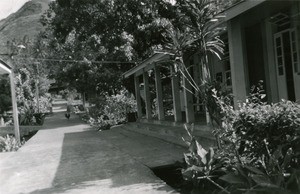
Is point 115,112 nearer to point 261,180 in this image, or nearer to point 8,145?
point 8,145

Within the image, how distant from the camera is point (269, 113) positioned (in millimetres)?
5227

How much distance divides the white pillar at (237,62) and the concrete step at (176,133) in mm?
1286

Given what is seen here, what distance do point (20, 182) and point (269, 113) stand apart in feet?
18.0

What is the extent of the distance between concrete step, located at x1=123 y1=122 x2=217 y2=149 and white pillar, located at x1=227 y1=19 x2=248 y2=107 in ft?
4.22

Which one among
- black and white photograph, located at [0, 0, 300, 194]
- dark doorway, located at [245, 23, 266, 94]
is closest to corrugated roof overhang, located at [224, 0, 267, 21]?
black and white photograph, located at [0, 0, 300, 194]

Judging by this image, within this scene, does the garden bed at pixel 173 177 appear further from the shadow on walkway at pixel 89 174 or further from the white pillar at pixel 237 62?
the white pillar at pixel 237 62

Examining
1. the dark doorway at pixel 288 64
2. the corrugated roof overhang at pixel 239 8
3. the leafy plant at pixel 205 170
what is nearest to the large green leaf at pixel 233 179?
the leafy plant at pixel 205 170

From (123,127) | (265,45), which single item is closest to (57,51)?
(123,127)

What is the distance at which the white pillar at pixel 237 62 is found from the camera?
27.3 ft

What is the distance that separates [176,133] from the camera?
38.2 ft

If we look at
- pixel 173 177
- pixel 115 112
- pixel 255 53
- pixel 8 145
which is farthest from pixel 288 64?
pixel 115 112

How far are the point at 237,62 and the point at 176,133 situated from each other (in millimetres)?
3911

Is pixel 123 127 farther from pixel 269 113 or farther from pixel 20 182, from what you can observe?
pixel 269 113

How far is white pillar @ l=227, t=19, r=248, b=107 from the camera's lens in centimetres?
832
